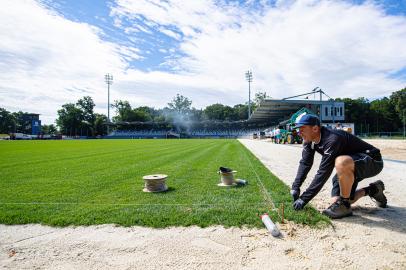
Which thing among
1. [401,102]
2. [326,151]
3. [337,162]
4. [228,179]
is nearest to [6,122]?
[228,179]

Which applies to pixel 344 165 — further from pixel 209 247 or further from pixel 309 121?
pixel 209 247

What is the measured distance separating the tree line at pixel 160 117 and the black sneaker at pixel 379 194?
273 ft

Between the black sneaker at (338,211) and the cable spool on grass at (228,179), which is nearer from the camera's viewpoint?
the black sneaker at (338,211)

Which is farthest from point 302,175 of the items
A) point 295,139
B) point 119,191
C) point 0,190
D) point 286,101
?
point 286,101

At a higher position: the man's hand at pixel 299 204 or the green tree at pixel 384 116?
the green tree at pixel 384 116

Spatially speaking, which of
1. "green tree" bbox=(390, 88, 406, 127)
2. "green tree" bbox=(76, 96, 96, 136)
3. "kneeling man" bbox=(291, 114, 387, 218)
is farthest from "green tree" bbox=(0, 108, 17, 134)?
"green tree" bbox=(390, 88, 406, 127)

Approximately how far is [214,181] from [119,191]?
2303mm

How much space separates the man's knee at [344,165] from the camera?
11.1 feet

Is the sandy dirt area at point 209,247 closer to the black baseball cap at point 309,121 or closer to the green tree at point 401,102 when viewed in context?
the black baseball cap at point 309,121

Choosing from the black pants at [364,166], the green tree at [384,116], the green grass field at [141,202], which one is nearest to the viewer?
the black pants at [364,166]

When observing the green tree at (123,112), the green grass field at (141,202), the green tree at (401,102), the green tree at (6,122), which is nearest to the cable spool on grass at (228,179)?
the green grass field at (141,202)

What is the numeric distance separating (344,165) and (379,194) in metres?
1.22

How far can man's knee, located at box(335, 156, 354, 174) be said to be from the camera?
133 inches

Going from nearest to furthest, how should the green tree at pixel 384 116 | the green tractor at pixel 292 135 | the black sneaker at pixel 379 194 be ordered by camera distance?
1. the black sneaker at pixel 379 194
2. the green tractor at pixel 292 135
3. the green tree at pixel 384 116
